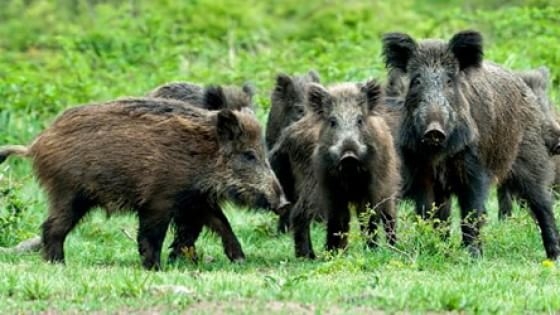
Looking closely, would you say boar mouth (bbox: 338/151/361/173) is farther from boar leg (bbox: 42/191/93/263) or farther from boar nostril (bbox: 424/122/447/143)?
boar leg (bbox: 42/191/93/263)

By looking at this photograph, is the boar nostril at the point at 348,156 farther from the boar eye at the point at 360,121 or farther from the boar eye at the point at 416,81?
the boar eye at the point at 416,81

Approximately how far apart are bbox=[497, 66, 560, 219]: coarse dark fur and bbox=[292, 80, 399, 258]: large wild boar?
1265mm

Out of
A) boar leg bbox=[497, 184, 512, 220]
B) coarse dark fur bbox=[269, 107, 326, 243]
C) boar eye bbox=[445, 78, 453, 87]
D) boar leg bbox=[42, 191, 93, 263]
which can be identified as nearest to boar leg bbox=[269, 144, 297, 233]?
coarse dark fur bbox=[269, 107, 326, 243]

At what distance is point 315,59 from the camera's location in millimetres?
20672

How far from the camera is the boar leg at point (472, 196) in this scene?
38.3ft

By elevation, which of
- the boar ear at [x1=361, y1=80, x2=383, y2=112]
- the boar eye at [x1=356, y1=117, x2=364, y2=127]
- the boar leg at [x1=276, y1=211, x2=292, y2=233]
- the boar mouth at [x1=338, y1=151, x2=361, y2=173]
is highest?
the boar ear at [x1=361, y1=80, x2=383, y2=112]

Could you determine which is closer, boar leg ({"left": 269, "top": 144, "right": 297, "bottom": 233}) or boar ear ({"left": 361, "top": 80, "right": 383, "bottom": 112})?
boar ear ({"left": 361, "top": 80, "right": 383, "bottom": 112})

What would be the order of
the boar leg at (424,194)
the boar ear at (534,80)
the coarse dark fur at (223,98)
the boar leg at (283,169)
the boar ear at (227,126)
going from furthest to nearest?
the boar ear at (534,80)
the boar leg at (283,169)
the coarse dark fur at (223,98)
the boar leg at (424,194)
the boar ear at (227,126)

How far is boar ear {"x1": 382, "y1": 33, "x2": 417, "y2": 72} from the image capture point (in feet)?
38.8

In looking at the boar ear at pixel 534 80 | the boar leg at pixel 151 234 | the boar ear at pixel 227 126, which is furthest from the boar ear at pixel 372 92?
the boar leg at pixel 151 234

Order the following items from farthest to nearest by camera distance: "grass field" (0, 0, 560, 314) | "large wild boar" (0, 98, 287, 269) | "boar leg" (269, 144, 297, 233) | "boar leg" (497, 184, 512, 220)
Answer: "boar leg" (497, 184, 512, 220) < "boar leg" (269, 144, 297, 233) < "large wild boar" (0, 98, 287, 269) < "grass field" (0, 0, 560, 314)

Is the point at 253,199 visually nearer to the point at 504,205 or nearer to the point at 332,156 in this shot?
the point at 332,156

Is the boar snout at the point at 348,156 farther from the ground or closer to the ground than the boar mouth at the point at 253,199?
farther from the ground

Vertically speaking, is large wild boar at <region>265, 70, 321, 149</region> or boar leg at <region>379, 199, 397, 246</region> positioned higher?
large wild boar at <region>265, 70, 321, 149</region>
